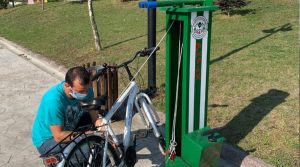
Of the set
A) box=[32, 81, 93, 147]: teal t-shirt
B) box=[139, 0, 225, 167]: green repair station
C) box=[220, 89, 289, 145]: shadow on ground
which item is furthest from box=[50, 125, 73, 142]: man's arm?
box=[220, 89, 289, 145]: shadow on ground

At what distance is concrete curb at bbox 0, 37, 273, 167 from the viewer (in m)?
4.34

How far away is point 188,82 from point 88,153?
1.18 metres

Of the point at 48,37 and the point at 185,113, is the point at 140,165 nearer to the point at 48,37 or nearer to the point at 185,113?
A: the point at 185,113

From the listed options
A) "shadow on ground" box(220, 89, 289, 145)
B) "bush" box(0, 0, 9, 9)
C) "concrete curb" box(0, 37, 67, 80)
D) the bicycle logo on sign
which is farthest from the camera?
"bush" box(0, 0, 9, 9)

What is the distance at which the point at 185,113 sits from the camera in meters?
3.96

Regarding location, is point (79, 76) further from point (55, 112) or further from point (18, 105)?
point (18, 105)

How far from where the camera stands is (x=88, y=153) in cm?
371

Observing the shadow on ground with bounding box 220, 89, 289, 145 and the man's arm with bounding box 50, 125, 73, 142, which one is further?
the shadow on ground with bounding box 220, 89, 289, 145

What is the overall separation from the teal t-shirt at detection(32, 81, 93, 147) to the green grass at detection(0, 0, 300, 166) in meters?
2.00

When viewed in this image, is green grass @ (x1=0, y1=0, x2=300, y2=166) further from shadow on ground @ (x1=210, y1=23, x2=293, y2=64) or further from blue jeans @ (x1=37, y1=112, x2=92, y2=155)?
blue jeans @ (x1=37, y1=112, x2=92, y2=155)

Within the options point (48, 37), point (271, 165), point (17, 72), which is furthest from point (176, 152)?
point (48, 37)

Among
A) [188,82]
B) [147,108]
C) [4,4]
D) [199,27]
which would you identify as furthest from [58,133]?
[4,4]

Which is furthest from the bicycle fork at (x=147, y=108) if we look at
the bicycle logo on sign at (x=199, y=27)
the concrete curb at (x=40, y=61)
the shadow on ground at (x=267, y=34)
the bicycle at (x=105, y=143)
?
the concrete curb at (x=40, y=61)

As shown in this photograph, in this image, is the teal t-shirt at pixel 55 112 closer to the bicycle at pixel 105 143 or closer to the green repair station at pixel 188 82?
the bicycle at pixel 105 143
